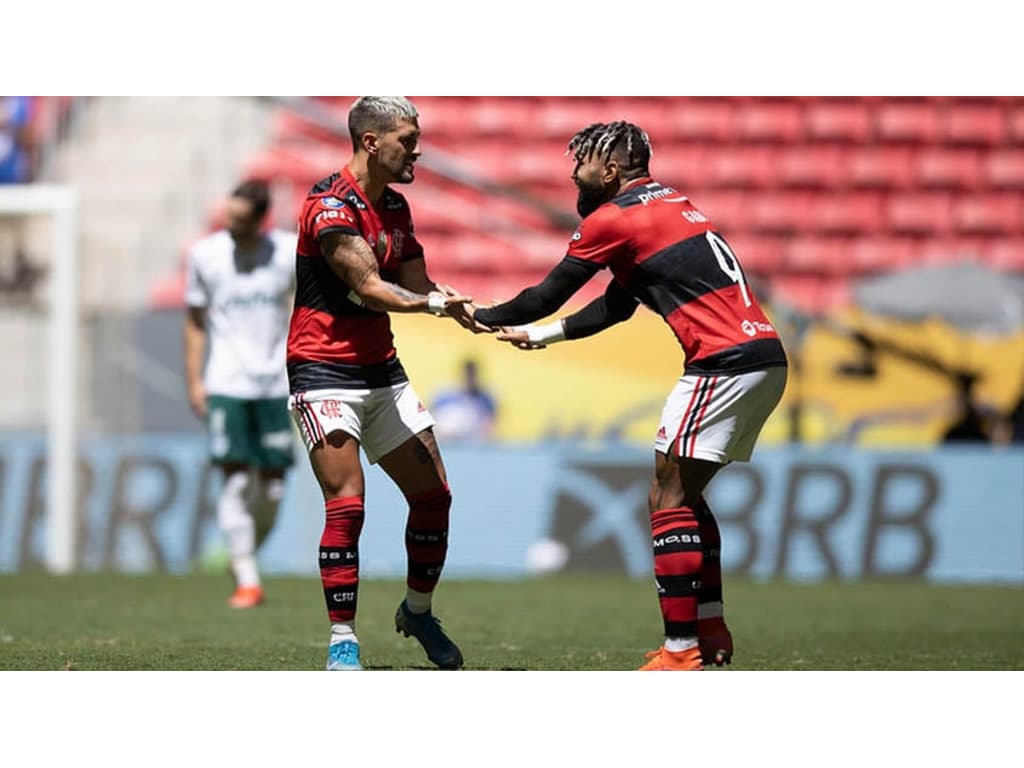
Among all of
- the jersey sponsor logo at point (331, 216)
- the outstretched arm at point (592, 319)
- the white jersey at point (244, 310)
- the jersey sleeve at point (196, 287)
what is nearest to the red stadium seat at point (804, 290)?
the white jersey at point (244, 310)

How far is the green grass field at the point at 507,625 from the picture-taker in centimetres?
673

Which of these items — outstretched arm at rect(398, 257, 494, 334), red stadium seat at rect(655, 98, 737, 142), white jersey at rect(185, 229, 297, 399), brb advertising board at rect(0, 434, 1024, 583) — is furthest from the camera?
red stadium seat at rect(655, 98, 737, 142)

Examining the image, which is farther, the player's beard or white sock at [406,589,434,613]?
white sock at [406,589,434,613]

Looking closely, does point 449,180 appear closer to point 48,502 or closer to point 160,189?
point 160,189

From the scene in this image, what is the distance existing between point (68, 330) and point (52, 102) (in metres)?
4.77

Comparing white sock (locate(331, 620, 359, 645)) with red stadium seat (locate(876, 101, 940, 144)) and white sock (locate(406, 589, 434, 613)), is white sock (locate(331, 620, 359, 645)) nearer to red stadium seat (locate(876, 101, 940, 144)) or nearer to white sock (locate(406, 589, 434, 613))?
white sock (locate(406, 589, 434, 613))

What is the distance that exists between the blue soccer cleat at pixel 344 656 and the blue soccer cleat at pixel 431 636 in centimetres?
48

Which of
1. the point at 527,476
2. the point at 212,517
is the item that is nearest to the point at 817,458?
the point at 527,476

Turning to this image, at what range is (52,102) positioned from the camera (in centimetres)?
1645

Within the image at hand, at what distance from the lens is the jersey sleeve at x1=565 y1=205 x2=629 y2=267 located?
20.4 ft

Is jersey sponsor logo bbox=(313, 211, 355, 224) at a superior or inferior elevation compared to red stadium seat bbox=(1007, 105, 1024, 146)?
inferior

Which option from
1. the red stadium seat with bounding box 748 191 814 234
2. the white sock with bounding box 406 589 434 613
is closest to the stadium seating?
the red stadium seat with bounding box 748 191 814 234

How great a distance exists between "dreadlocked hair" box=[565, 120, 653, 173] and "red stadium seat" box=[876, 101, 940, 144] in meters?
10.6

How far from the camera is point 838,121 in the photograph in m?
16.4
